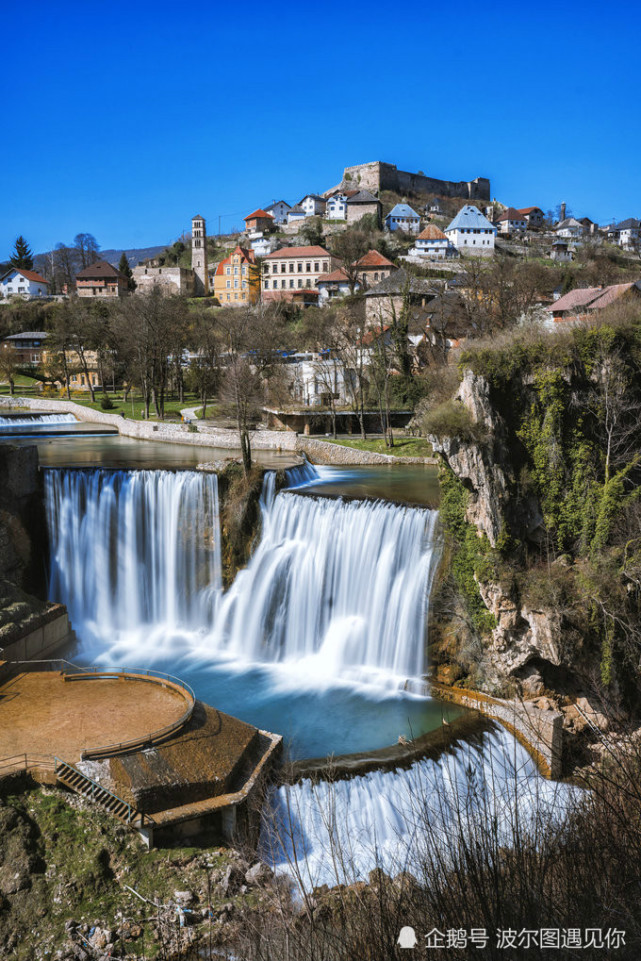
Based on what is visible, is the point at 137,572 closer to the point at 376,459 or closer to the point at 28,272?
the point at 376,459

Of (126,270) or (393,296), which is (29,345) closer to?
(126,270)

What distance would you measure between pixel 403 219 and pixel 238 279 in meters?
29.7

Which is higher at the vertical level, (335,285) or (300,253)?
(300,253)

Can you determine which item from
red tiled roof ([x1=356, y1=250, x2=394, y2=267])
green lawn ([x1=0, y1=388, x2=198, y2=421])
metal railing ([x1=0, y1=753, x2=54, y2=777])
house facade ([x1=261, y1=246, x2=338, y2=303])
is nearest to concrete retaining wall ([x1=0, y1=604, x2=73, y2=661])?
metal railing ([x1=0, y1=753, x2=54, y2=777])

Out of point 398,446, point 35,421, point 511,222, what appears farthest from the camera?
point 511,222

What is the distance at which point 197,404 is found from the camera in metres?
51.8

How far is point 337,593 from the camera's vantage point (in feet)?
64.7

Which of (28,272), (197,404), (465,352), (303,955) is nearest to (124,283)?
(28,272)

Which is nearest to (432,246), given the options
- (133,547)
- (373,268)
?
(373,268)

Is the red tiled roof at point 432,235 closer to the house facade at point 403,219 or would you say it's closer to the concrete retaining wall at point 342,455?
the house facade at point 403,219

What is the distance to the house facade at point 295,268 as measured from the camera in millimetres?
90438

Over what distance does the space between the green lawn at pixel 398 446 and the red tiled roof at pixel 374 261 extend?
50363mm

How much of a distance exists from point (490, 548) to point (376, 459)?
16.1m

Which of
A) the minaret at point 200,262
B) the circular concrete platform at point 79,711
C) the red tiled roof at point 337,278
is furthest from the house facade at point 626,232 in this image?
the circular concrete platform at point 79,711
